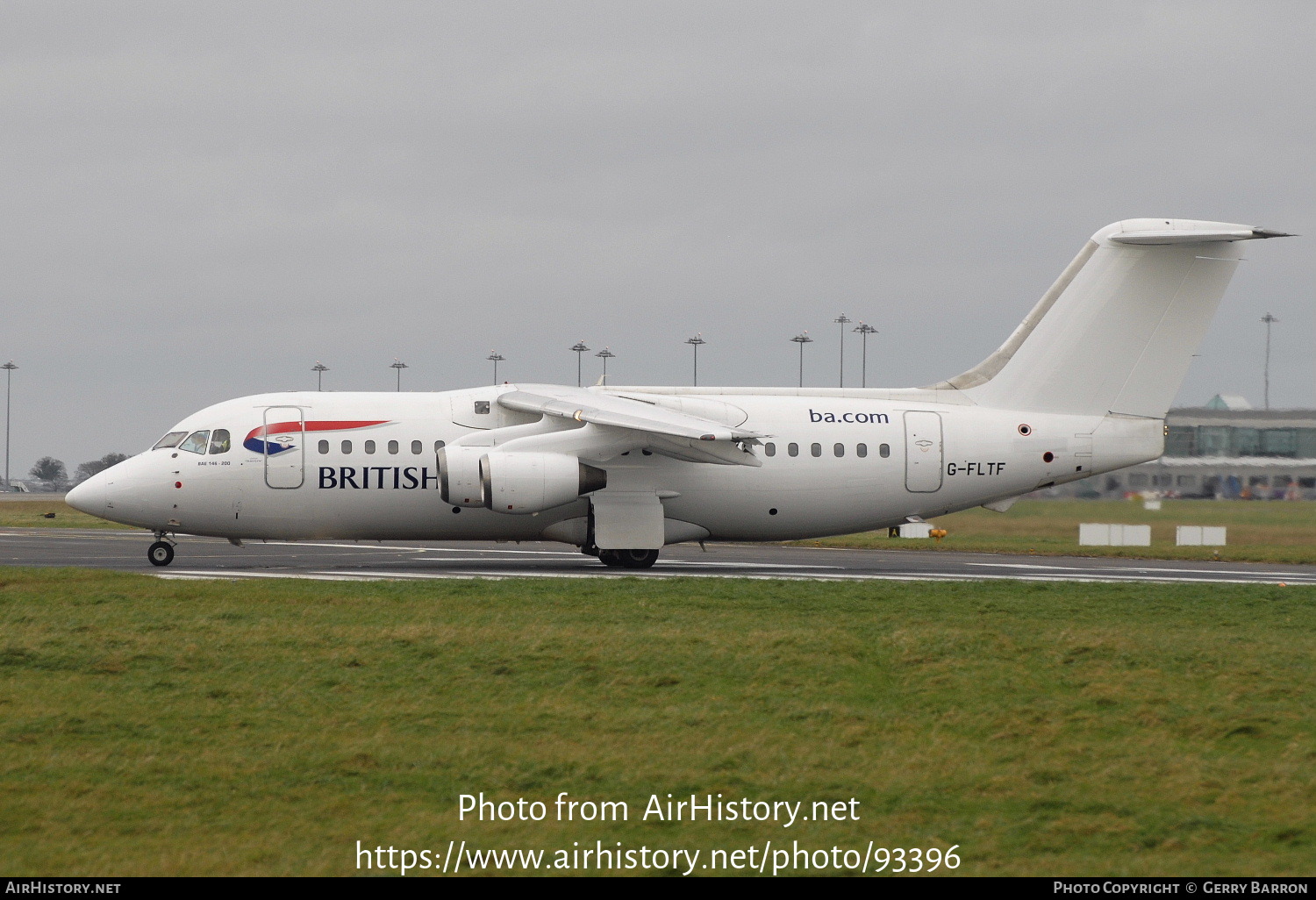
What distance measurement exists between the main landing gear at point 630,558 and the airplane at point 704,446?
0.04 metres

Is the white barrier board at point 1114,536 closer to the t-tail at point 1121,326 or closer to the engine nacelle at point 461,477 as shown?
the t-tail at point 1121,326

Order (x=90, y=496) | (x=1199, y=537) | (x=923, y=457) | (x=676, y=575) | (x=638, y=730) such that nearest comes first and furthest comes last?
(x=638, y=730) < (x=676, y=575) < (x=90, y=496) < (x=923, y=457) < (x=1199, y=537)

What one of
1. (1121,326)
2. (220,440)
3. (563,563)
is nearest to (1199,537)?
(1121,326)

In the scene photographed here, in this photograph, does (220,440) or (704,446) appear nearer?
(704,446)

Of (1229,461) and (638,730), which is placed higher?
(1229,461)

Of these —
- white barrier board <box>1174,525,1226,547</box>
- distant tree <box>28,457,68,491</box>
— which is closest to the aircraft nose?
white barrier board <box>1174,525,1226,547</box>

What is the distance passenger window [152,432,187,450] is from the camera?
2664 cm

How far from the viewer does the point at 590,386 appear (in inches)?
1110

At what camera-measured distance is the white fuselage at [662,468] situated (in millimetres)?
26141

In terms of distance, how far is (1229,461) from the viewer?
1540 inches

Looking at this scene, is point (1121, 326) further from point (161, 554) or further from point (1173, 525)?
point (161, 554)

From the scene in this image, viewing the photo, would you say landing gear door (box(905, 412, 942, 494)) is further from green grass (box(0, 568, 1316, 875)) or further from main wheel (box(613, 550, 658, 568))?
green grass (box(0, 568, 1316, 875))

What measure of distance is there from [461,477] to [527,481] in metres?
1.25

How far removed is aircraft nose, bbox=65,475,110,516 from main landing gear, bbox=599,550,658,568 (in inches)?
385
